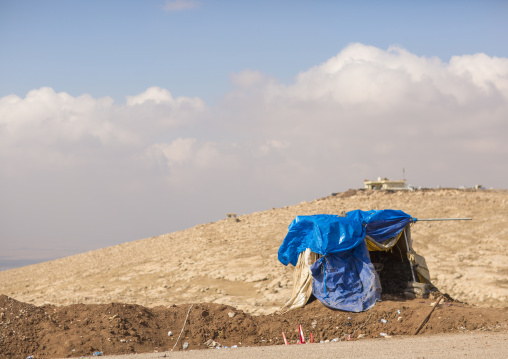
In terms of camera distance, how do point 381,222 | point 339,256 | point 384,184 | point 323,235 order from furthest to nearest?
point 384,184
point 381,222
point 339,256
point 323,235

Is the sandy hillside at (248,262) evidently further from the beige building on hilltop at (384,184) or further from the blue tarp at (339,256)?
the blue tarp at (339,256)

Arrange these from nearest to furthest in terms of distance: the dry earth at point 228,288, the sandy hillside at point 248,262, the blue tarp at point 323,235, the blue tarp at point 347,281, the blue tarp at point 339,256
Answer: the dry earth at point 228,288
the blue tarp at point 347,281
the blue tarp at point 339,256
the blue tarp at point 323,235
the sandy hillside at point 248,262

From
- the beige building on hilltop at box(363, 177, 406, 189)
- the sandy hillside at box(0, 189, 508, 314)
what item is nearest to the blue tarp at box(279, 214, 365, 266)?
the sandy hillside at box(0, 189, 508, 314)

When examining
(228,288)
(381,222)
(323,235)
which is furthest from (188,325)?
(228,288)

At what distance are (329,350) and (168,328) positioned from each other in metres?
4.19

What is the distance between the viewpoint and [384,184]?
36.6m

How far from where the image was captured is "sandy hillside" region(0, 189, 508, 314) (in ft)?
64.4

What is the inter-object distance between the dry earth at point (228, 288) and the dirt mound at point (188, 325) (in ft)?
0.09

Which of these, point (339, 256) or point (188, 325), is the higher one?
point (339, 256)

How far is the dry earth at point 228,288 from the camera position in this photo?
448 inches

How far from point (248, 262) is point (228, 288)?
138 inches

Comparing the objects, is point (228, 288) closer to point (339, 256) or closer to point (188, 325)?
point (339, 256)

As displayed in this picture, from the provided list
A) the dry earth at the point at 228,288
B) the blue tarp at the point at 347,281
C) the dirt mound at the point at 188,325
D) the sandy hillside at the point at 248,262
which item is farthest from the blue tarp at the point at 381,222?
the sandy hillside at the point at 248,262

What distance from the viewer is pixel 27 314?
11.5 meters
